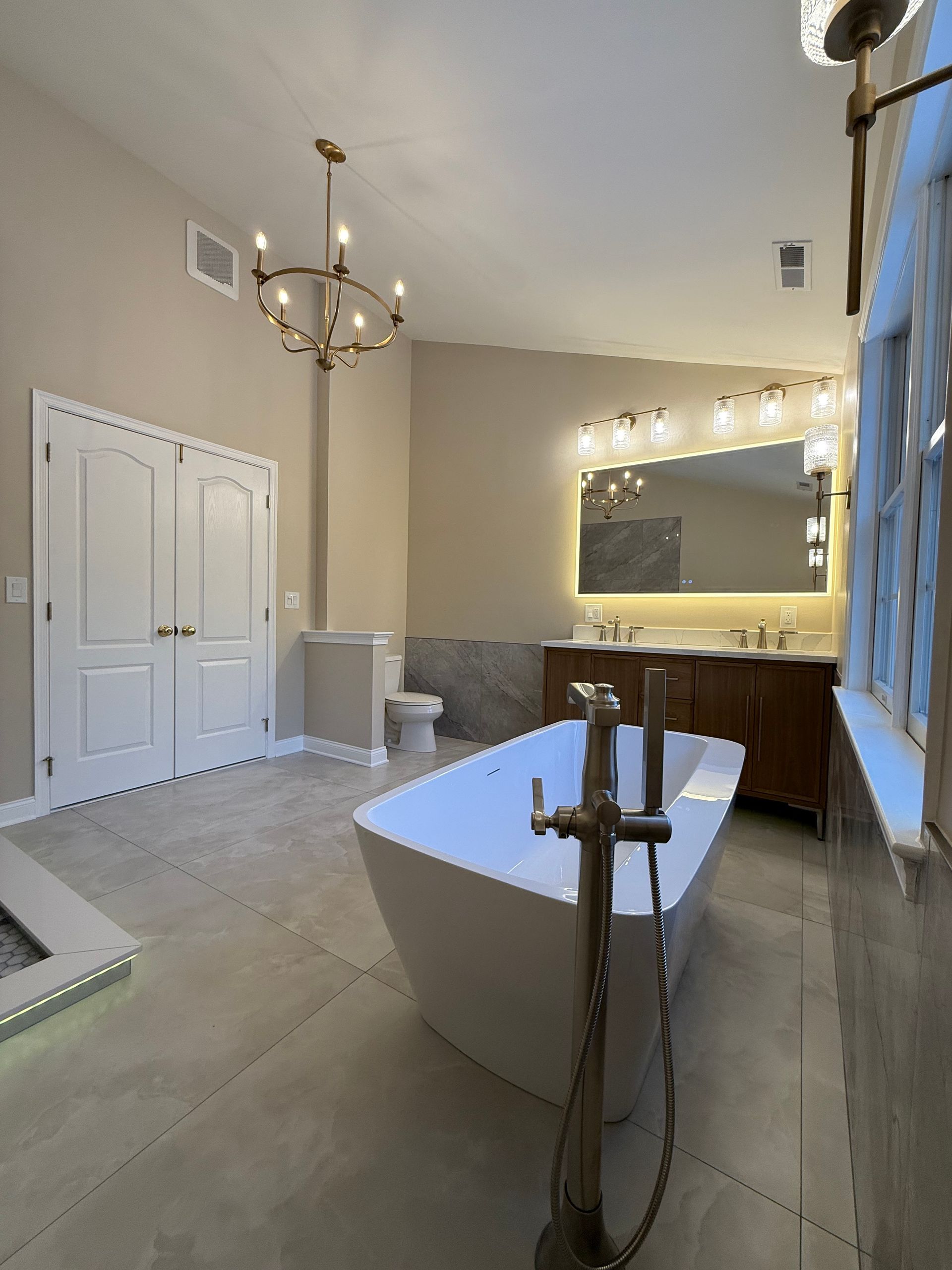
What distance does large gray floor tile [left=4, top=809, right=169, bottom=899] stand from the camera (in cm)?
207

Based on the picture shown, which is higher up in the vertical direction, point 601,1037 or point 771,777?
point 601,1037

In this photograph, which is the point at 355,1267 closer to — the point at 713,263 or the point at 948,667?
the point at 948,667

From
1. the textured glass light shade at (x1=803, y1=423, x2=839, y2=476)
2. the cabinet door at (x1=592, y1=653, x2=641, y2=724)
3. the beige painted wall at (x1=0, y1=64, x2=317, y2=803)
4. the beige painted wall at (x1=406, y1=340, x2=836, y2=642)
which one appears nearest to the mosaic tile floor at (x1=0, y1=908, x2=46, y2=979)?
the beige painted wall at (x1=0, y1=64, x2=317, y2=803)

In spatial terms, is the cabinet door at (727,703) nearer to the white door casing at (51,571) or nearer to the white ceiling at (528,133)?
the white ceiling at (528,133)

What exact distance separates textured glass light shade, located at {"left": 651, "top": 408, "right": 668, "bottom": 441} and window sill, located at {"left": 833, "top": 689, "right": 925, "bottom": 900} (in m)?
2.30

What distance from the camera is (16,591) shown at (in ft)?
8.45

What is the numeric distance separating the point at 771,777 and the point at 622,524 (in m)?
1.86

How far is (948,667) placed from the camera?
2.02 feet

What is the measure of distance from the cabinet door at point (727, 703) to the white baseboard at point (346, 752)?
1996mm

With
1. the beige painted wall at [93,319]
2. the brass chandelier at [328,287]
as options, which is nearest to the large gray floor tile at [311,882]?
the beige painted wall at [93,319]

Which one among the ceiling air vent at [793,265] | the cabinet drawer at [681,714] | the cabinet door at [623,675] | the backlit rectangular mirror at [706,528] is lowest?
the cabinet drawer at [681,714]

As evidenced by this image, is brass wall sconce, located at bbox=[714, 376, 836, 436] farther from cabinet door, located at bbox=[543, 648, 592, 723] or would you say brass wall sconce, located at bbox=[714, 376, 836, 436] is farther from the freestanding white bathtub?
the freestanding white bathtub

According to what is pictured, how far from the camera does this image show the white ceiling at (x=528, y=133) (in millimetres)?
1623

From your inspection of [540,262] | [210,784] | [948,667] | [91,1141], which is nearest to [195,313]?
[540,262]
